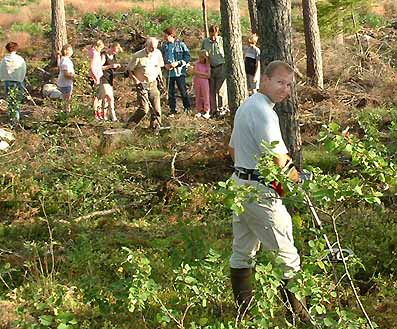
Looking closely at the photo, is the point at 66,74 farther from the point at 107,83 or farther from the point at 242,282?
the point at 242,282

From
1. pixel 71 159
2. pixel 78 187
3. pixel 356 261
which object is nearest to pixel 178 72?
pixel 71 159

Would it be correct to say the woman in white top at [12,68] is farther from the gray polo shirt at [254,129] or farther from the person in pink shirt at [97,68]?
the gray polo shirt at [254,129]

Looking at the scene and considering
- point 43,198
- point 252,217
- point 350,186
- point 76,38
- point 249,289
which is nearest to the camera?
point 350,186

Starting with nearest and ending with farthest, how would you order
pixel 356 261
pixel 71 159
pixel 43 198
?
pixel 356 261 → pixel 43 198 → pixel 71 159

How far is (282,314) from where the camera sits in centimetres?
544

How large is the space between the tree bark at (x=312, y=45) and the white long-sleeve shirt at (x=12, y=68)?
606cm

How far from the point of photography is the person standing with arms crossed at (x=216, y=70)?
41.2 feet

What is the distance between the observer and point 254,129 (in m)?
4.89

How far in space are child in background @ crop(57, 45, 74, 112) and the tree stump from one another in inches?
85.1

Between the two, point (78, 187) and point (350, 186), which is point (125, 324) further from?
point (78, 187)

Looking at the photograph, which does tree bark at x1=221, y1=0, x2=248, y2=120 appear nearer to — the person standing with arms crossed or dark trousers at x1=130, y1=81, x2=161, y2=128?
dark trousers at x1=130, y1=81, x2=161, y2=128

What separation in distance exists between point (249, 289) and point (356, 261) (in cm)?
161

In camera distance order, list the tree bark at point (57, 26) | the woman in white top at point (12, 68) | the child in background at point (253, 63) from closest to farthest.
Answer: the woman in white top at point (12, 68), the child in background at point (253, 63), the tree bark at point (57, 26)

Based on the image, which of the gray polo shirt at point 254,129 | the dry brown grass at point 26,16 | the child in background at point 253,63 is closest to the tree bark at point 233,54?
the child in background at point 253,63
